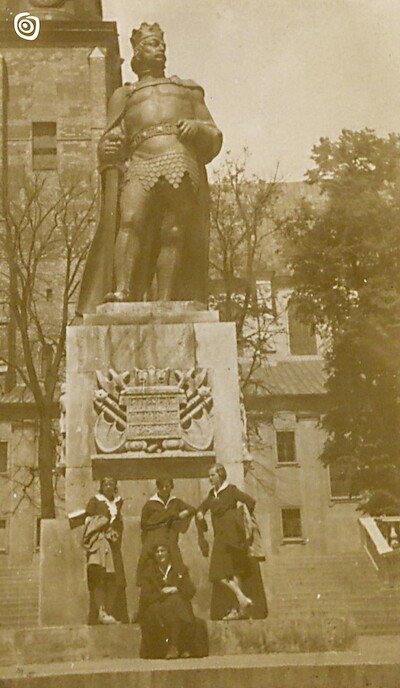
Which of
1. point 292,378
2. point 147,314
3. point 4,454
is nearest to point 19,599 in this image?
point 147,314

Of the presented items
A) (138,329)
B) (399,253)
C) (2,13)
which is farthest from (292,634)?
(2,13)

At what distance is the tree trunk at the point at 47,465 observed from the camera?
84.3 feet

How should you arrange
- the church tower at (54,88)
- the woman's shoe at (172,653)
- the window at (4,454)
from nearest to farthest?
the woman's shoe at (172,653) < the window at (4,454) < the church tower at (54,88)

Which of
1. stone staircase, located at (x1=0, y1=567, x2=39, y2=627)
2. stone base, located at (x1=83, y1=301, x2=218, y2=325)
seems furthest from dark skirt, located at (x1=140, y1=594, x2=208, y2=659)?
stone staircase, located at (x1=0, y1=567, x2=39, y2=627)

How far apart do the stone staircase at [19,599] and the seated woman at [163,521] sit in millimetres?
10121

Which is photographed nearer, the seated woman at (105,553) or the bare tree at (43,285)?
the seated woman at (105,553)

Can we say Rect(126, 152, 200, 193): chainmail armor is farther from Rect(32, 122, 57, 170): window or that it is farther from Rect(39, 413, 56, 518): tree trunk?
Rect(32, 122, 57, 170): window

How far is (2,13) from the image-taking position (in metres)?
43.6

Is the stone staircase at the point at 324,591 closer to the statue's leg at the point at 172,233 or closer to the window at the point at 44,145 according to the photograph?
the statue's leg at the point at 172,233

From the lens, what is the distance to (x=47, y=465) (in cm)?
2620

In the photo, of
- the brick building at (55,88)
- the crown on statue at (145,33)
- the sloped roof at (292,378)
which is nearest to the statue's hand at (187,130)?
the crown on statue at (145,33)

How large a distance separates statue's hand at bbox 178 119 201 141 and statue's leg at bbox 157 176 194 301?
0.44 meters

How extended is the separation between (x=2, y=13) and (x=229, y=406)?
3746cm

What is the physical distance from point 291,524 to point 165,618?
105 feet
